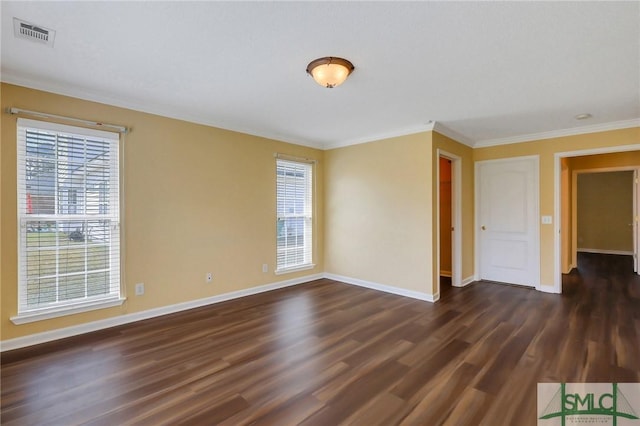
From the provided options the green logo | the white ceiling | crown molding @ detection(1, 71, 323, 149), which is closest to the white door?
the white ceiling

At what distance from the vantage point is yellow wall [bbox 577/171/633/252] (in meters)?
8.17

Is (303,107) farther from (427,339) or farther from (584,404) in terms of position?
(584,404)

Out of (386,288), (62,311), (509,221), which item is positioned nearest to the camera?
(62,311)

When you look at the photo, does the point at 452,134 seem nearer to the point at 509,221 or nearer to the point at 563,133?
the point at 563,133

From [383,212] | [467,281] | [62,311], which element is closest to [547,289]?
[467,281]

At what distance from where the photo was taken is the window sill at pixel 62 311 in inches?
109

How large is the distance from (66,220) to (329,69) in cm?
293

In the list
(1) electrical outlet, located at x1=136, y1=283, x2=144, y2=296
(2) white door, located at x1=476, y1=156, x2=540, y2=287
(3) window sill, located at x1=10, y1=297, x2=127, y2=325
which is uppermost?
(2) white door, located at x1=476, y1=156, x2=540, y2=287

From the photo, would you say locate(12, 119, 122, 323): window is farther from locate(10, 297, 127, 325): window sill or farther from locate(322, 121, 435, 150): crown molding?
locate(322, 121, 435, 150): crown molding

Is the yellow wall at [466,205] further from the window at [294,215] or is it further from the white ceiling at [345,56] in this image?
the window at [294,215]

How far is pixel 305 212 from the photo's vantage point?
17.9 ft

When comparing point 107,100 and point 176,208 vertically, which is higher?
point 107,100

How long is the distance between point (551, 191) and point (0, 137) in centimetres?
670

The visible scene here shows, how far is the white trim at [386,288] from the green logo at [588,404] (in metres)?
2.06
